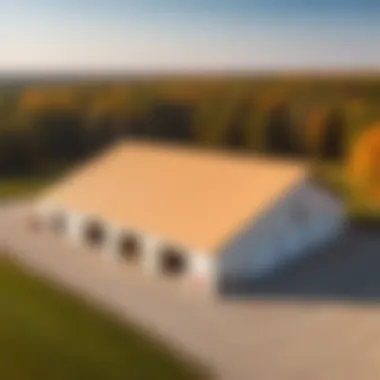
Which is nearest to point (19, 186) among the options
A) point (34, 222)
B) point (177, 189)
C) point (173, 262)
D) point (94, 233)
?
point (34, 222)

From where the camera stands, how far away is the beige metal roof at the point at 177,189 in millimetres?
4133

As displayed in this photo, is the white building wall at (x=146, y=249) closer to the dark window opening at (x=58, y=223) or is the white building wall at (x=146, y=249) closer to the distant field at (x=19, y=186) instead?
the dark window opening at (x=58, y=223)

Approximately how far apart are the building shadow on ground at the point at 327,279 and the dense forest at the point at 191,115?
2.83 ft

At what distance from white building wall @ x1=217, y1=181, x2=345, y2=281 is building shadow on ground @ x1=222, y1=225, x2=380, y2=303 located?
0.06 metres

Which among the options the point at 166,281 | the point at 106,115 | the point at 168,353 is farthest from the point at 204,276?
the point at 106,115

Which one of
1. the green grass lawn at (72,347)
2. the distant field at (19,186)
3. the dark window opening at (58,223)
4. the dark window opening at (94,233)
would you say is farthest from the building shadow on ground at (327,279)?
the distant field at (19,186)

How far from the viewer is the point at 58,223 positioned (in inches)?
203

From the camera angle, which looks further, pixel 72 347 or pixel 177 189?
pixel 177 189

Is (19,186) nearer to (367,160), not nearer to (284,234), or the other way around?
(284,234)

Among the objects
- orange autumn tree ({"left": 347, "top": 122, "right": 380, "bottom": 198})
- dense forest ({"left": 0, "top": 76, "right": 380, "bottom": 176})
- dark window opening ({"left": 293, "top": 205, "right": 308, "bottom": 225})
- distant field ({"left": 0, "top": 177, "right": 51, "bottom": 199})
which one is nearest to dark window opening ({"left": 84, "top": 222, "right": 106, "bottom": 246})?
dense forest ({"left": 0, "top": 76, "right": 380, "bottom": 176})

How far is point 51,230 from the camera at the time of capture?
5180mm

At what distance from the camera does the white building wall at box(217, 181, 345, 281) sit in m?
4.02

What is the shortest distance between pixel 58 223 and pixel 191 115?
121cm

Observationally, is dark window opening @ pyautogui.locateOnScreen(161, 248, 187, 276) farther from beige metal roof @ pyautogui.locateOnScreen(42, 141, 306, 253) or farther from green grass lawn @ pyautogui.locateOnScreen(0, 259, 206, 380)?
green grass lawn @ pyautogui.locateOnScreen(0, 259, 206, 380)
